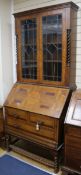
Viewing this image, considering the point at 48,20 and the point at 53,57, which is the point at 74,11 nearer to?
the point at 48,20

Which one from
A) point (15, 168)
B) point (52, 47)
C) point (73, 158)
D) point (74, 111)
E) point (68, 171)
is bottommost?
point (15, 168)

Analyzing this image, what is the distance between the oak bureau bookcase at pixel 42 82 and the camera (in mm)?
2461

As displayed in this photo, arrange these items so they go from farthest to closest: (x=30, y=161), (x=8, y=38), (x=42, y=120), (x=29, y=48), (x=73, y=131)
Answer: (x=8, y=38) → (x=29, y=48) → (x=30, y=161) → (x=42, y=120) → (x=73, y=131)

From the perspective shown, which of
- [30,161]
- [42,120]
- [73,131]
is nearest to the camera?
[73,131]

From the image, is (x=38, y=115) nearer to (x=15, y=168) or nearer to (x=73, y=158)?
(x=73, y=158)

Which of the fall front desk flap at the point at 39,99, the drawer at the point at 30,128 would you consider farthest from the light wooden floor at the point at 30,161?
the fall front desk flap at the point at 39,99

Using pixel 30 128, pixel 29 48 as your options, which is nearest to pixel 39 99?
pixel 30 128

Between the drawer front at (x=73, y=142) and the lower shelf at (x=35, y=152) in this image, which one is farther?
the lower shelf at (x=35, y=152)

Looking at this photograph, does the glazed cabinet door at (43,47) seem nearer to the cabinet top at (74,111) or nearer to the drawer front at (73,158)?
the cabinet top at (74,111)

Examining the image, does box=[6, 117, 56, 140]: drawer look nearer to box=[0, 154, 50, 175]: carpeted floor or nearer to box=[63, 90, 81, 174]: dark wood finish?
box=[63, 90, 81, 174]: dark wood finish

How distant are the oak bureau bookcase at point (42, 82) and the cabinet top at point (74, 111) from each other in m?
0.10

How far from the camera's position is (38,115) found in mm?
2533

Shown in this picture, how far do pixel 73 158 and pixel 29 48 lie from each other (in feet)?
5.40

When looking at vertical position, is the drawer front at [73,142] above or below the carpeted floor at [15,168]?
above
